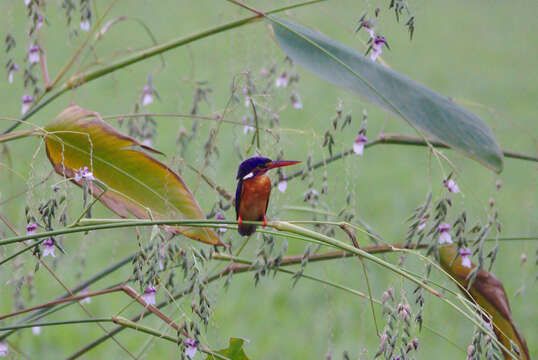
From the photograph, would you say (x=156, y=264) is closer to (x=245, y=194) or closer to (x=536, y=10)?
(x=245, y=194)

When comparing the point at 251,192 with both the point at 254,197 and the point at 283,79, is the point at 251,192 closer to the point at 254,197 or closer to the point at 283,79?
the point at 254,197

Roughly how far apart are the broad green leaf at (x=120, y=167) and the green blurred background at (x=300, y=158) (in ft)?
0.31

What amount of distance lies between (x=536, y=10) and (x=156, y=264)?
560 inches

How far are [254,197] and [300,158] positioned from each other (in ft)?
15.4

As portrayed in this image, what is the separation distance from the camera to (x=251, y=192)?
6.21ft

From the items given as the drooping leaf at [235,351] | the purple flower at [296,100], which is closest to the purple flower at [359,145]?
the purple flower at [296,100]

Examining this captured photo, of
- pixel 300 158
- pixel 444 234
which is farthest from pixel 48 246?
pixel 300 158

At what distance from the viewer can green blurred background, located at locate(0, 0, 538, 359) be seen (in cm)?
191

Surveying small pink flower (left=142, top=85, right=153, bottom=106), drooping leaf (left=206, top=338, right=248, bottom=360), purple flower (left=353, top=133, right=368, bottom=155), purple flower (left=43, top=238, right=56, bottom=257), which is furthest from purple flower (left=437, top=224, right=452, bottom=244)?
small pink flower (left=142, top=85, right=153, bottom=106)

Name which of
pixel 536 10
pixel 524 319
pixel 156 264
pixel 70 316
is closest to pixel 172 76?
pixel 70 316

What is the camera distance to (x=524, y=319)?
446 centimetres

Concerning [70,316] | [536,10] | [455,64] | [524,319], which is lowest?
[70,316]

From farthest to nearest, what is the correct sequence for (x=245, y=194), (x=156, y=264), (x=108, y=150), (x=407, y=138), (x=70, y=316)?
(x=70, y=316) → (x=245, y=194) → (x=407, y=138) → (x=108, y=150) → (x=156, y=264)

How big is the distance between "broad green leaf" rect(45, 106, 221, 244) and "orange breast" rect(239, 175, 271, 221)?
1.27ft
